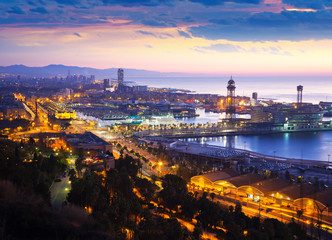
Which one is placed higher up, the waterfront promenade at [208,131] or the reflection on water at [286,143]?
the waterfront promenade at [208,131]

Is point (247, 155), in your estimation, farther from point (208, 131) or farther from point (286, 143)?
point (208, 131)

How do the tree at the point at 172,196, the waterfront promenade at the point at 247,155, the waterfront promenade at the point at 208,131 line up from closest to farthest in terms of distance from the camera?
the tree at the point at 172,196 < the waterfront promenade at the point at 247,155 < the waterfront promenade at the point at 208,131

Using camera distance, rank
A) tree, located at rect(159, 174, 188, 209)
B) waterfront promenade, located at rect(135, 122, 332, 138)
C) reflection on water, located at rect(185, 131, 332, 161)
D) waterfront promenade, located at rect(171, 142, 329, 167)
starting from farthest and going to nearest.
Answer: waterfront promenade, located at rect(135, 122, 332, 138)
reflection on water, located at rect(185, 131, 332, 161)
waterfront promenade, located at rect(171, 142, 329, 167)
tree, located at rect(159, 174, 188, 209)

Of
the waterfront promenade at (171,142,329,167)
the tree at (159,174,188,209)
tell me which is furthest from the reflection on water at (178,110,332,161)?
the tree at (159,174,188,209)

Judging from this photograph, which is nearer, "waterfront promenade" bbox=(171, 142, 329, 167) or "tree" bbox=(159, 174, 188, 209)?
"tree" bbox=(159, 174, 188, 209)

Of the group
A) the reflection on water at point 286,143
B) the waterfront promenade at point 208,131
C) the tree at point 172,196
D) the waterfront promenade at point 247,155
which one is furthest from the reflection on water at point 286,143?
the tree at point 172,196

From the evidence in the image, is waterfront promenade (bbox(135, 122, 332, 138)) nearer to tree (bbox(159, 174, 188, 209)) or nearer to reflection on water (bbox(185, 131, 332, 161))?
reflection on water (bbox(185, 131, 332, 161))

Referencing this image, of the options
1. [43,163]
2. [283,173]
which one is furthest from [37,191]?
[283,173]

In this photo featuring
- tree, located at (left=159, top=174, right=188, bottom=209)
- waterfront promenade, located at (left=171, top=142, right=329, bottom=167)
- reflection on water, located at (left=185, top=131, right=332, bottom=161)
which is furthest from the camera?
reflection on water, located at (left=185, top=131, right=332, bottom=161)

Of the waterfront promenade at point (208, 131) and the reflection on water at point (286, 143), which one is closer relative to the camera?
the reflection on water at point (286, 143)

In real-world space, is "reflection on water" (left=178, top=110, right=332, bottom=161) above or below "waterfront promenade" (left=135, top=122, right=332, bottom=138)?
below

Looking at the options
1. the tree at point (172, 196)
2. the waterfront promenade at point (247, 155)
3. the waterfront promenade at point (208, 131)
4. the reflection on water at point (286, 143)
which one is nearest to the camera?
the tree at point (172, 196)

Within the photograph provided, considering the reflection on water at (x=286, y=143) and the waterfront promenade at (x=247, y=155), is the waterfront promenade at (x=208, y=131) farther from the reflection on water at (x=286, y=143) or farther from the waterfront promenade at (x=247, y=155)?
the waterfront promenade at (x=247, y=155)
